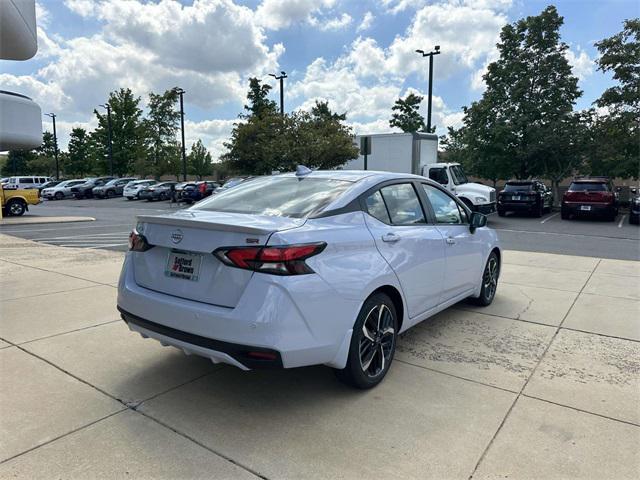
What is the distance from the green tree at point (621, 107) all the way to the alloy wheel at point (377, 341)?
77.6 ft

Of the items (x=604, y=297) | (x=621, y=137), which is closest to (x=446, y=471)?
(x=604, y=297)

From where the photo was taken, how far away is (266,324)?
2826 millimetres

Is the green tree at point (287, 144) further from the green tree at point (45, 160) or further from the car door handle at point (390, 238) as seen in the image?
the green tree at point (45, 160)

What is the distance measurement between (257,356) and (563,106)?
26400 mm

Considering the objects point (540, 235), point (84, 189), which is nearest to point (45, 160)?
point (84, 189)

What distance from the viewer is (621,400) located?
11.3ft

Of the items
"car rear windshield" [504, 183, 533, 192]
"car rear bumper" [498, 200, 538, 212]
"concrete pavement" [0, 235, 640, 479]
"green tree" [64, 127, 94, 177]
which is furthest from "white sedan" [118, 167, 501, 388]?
"green tree" [64, 127, 94, 177]

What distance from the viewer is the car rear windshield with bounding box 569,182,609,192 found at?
19.2 meters

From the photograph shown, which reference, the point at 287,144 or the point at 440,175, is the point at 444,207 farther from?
the point at 287,144

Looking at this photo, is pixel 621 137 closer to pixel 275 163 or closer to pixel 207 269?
pixel 275 163

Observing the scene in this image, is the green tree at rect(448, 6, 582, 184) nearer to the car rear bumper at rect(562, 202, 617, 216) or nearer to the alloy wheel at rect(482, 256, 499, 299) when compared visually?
the car rear bumper at rect(562, 202, 617, 216)

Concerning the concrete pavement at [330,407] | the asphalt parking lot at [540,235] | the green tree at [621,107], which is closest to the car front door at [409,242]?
the concrete pavement at [330,407]

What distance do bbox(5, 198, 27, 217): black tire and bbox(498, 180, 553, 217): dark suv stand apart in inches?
844

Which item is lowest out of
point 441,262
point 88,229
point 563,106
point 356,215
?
point 88,229
